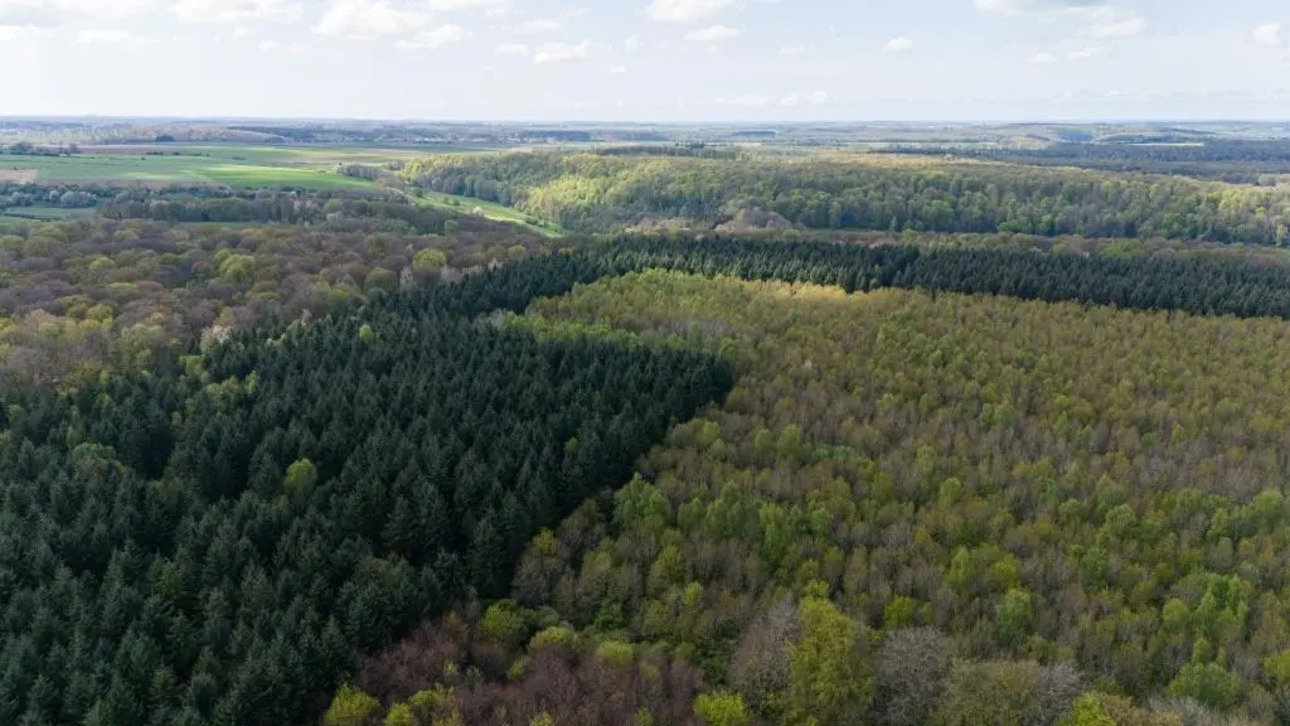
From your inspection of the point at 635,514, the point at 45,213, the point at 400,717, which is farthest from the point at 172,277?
the point at 400,717

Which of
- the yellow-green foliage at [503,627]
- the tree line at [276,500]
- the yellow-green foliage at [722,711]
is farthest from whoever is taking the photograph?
the yellow-green foliage at [503,627]

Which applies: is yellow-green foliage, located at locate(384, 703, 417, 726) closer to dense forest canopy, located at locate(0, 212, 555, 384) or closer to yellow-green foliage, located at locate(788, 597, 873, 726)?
yellow-green foliage, located at locate(788, 597, 873, 726)

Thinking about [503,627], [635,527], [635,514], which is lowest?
[503,627]

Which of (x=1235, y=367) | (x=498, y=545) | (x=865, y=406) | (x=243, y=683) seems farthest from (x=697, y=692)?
(x=1235, y=367)

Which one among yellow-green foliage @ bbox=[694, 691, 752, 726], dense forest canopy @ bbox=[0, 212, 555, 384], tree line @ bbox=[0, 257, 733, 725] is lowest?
yellow-green foliage @ bbox=[694, 691, 752, 726]

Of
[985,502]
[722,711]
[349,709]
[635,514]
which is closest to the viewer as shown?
[349,709]

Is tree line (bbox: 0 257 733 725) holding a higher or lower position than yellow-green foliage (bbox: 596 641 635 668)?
higher

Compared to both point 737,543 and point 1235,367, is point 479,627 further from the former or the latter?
point 1235,367

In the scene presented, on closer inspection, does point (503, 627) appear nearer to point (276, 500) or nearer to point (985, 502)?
point (276, 500)

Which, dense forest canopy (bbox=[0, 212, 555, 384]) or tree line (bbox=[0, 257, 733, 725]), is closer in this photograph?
tree line (bbox=[0, 257, 733, 725])

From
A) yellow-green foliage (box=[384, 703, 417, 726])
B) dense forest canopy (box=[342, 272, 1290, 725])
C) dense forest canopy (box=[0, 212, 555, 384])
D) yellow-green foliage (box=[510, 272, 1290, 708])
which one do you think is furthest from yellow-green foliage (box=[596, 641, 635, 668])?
dense forest canopy (box=[0, 212, 555, 384])

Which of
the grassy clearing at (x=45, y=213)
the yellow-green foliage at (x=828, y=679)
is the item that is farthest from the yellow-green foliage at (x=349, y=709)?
the grassy clearing at (x=45, y=213)

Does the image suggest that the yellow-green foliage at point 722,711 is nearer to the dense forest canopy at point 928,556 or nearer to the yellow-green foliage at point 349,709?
the dense forest canopy at point 928,556
